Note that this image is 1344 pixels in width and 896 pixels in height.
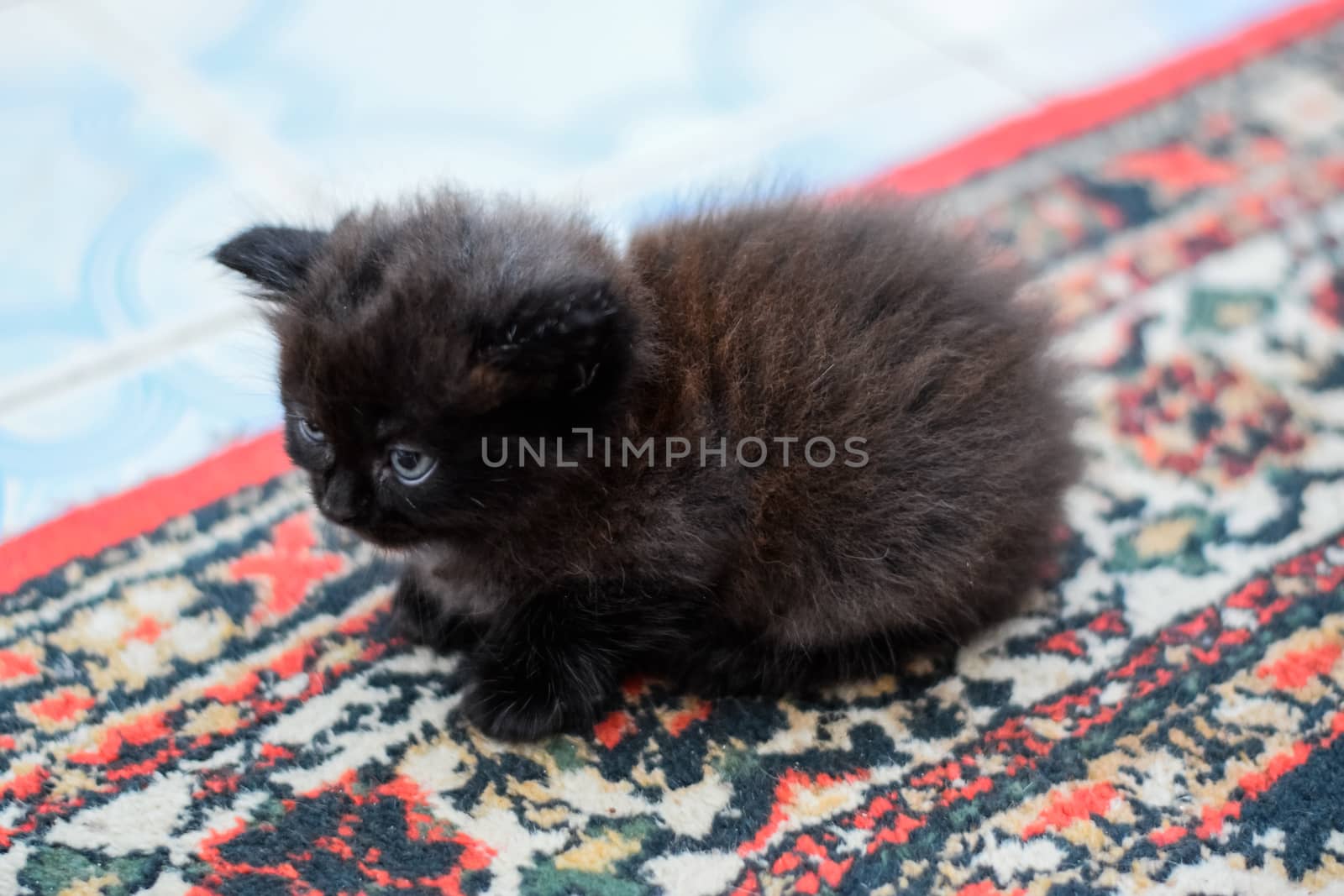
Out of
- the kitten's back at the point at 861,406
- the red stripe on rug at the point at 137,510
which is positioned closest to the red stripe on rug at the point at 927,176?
the red stripe on rug at the point at 137,510

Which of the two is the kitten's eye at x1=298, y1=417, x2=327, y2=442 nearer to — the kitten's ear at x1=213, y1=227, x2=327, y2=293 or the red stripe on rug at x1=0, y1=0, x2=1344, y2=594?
the kitten's ear at x1=213, y1=227, x2=327, y2=293

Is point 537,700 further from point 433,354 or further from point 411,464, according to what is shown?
point 433,354

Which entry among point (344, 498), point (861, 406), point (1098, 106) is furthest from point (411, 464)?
point (1098, 106)

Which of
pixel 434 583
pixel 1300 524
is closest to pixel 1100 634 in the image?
pixel 1300 524

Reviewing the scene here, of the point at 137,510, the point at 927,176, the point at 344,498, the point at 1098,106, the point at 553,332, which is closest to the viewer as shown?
the point at 553,332

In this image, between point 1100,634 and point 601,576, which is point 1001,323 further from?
point 601,576

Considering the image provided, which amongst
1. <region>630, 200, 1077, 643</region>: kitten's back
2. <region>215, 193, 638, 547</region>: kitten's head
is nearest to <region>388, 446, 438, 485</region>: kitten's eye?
<region>215, 193, 638, 547</region>: kitten's head
